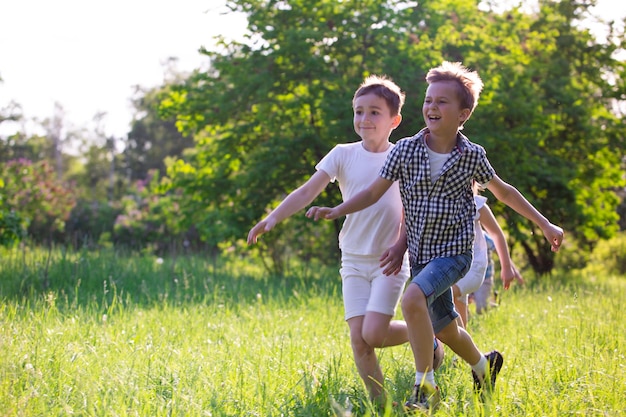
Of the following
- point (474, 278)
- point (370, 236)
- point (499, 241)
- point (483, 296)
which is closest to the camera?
point (370, 236)

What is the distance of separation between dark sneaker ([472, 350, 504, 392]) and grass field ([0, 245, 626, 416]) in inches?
3.8

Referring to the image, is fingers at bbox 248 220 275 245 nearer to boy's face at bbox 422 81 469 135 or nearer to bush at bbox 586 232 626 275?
boy's face at bbox 422 81 469 135

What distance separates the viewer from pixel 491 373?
158 inches

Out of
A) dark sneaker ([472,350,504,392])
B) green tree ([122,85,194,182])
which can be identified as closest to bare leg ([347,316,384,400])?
dark sneaker ([472,350,504,392])

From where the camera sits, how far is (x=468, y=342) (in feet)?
12.8

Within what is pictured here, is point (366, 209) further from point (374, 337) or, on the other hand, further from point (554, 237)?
point (554, 237)

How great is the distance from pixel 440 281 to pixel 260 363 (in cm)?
155

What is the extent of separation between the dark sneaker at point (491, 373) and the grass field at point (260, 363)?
10cm

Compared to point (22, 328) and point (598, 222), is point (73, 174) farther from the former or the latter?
point (22, 328)

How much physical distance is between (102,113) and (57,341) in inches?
2208

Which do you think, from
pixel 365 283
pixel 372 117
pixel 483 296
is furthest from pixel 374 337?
pixel 483 296

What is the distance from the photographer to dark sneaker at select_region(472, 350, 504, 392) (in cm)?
390

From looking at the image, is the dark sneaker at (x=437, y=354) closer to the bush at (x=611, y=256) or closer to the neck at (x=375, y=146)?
the neck at (x=375, y=146)

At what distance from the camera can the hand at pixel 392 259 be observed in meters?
3.92
